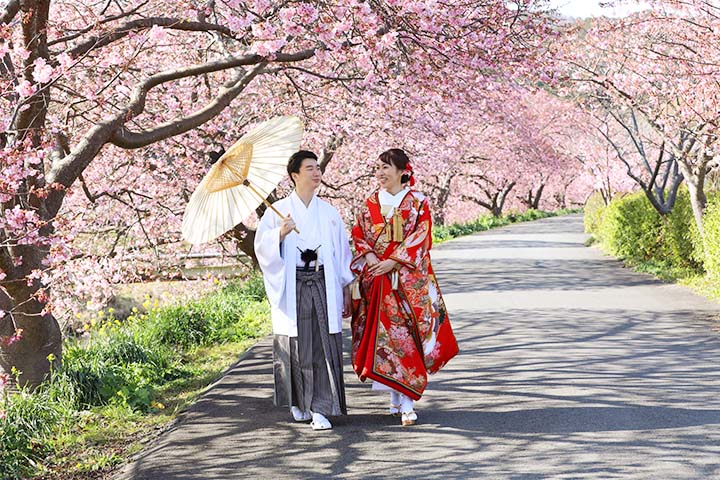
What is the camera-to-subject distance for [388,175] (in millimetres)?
5918

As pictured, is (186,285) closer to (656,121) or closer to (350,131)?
(350,131)

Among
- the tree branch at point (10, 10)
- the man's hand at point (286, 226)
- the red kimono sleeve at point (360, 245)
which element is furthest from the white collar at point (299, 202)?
the tree branch at point (10, 10)

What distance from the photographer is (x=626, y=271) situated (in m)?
16.1

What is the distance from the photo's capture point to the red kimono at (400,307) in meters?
5.79

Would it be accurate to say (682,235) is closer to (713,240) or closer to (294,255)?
(713,240)

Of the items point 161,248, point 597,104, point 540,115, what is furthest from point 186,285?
point 540,115

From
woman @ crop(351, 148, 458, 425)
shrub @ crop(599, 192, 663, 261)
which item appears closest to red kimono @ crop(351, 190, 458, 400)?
woman @ crop(351, 148, 458, 425)

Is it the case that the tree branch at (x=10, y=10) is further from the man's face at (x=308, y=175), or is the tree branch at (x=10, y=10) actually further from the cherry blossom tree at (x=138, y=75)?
the man's face at (x=308, y=175)

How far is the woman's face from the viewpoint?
5918 mm

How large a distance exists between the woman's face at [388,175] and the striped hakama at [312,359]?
0.83m

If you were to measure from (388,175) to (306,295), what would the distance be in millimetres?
1036

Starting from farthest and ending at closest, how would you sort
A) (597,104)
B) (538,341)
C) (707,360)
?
1. (597,104)
2. (538,341)
3. (707,360)

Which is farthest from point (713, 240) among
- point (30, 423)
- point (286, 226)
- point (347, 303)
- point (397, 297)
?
point (30, 423)

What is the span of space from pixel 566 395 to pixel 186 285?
900cm
